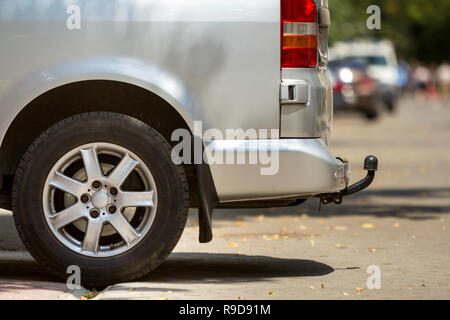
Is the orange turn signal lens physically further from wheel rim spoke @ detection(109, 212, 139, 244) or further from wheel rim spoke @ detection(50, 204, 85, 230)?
wheel rim spoke @ detection(50, 204, 85, 230)

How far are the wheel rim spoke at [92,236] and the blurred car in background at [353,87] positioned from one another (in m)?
23.9

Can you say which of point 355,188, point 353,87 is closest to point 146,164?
point 355,188

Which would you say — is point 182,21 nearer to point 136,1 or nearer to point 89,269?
point 136,1

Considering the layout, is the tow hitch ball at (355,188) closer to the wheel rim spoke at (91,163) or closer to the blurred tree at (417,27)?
the wheel rim spoke at (91,163)

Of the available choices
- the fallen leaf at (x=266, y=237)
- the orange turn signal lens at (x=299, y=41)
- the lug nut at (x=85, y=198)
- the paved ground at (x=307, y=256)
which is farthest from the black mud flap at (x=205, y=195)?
the fallen leaf at (x=266, y=237)

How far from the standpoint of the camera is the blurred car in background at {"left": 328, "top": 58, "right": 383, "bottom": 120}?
31.1 meters

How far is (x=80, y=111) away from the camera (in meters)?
7.32

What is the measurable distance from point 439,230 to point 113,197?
13.6 ft

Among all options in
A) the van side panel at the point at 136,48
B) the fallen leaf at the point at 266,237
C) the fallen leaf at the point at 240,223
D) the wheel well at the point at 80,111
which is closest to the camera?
the van side panel at the point at 136,48

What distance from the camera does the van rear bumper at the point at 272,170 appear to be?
6.79 m

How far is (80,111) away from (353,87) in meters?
25.4

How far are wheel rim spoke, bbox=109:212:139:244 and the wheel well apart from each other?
0.68 metres

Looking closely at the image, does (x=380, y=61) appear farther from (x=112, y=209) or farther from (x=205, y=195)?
(x=112, y=209)

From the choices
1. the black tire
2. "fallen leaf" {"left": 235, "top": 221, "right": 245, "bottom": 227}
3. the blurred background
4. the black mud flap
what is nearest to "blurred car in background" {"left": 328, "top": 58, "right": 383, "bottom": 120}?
the blurred background
